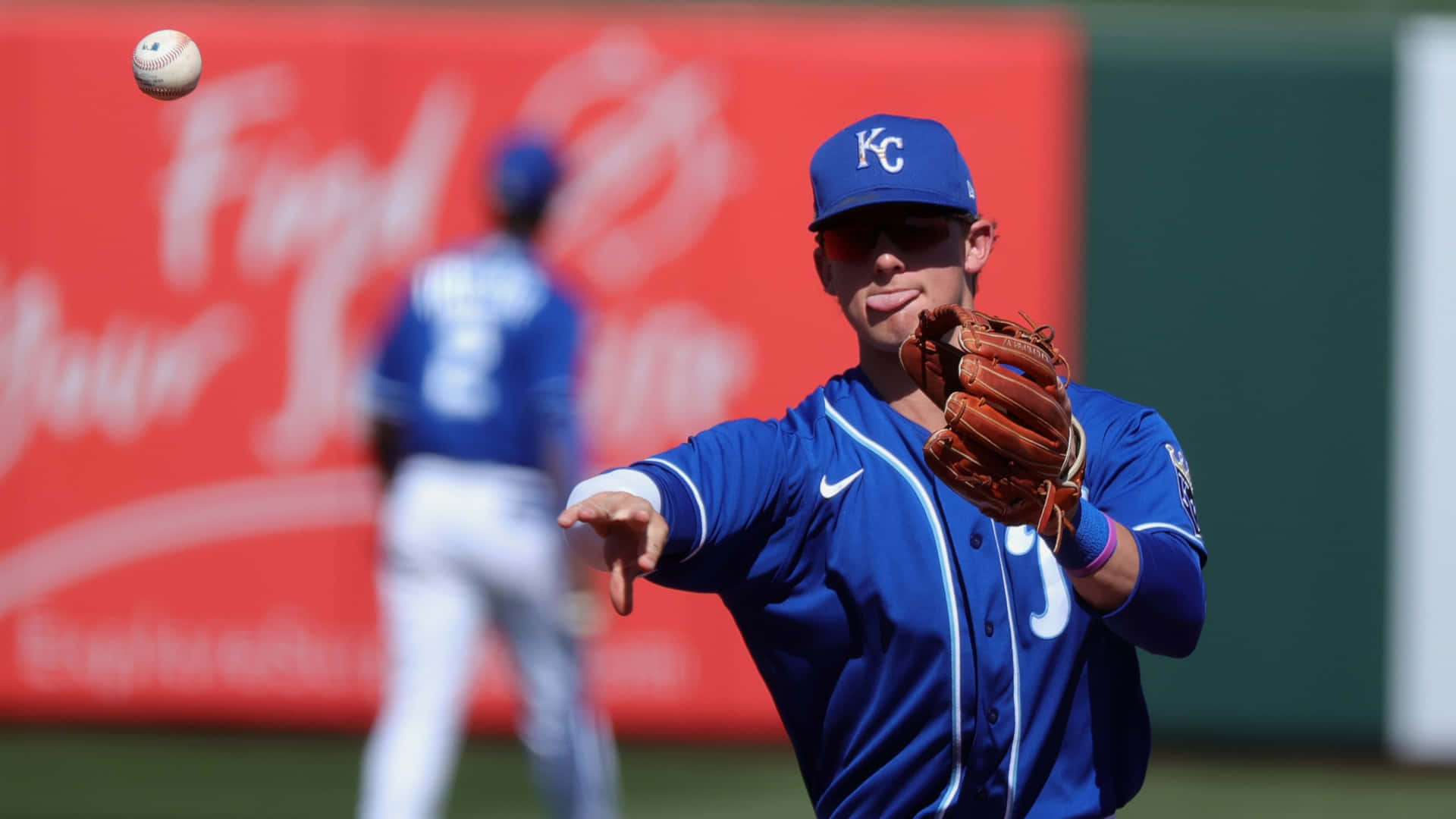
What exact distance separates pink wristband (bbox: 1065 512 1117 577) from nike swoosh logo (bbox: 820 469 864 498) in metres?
0.37

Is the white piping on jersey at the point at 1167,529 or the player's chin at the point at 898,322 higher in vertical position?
the player's chin at the point at 898,322

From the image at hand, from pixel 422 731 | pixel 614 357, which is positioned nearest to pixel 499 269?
pixel 422 731

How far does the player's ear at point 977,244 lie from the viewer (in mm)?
2436

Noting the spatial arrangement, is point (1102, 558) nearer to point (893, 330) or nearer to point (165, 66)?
point (893, 330)

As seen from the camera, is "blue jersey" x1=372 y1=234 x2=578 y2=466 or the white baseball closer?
the white baseball

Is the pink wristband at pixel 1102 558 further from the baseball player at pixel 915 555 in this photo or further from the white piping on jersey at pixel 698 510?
the white piping on jersey at pixel 698 510

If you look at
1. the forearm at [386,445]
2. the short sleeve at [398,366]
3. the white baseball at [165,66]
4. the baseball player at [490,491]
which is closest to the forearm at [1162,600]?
the white baseball at [165,66]

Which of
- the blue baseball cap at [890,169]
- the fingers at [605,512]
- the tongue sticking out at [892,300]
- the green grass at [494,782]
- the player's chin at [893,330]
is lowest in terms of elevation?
the green grass at [494,782]

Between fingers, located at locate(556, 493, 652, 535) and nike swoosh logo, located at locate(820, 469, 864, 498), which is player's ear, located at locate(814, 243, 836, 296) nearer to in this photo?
nike swoosh logo, located at locate(820, 469, 864, 498)

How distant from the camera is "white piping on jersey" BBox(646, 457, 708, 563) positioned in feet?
7.01

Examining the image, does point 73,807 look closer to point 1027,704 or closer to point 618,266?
point 618,266

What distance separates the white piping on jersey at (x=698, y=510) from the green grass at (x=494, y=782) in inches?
162

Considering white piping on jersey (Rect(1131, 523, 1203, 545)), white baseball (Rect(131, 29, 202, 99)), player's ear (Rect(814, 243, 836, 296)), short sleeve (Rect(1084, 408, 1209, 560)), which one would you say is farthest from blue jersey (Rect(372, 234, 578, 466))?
white piping on jersey (Rect(1131, 523, 1203, 545))

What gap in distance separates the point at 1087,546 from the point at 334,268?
601 cm
